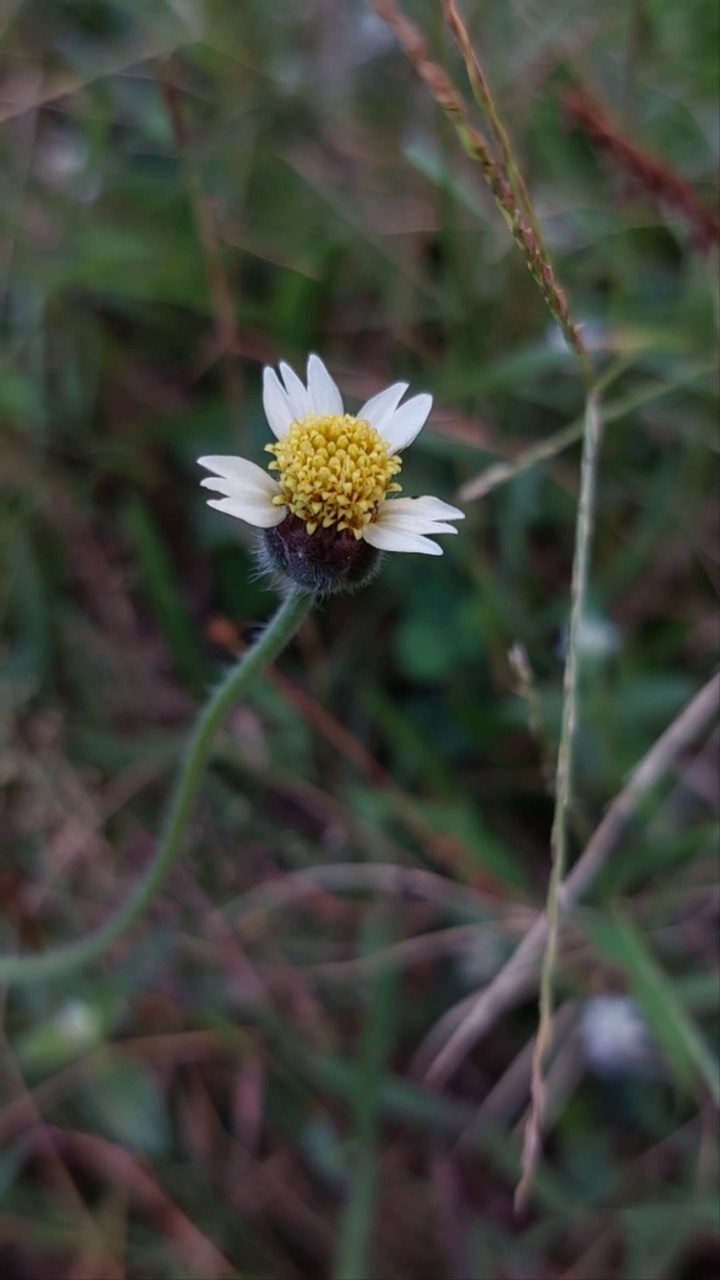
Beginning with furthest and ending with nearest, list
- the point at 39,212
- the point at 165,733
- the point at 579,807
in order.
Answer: the point at 39,212 < the point at 165,733 < the point at 579,807

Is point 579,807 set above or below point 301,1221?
above

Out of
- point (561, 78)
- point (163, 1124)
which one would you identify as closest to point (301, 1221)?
point (163, 1124)

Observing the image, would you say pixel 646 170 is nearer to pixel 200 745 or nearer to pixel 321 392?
pixel 321 392

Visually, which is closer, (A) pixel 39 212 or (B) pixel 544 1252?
(B) pixel 544 1252

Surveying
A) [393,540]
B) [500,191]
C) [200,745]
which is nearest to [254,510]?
[393,540]

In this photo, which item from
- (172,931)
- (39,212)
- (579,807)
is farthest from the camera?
(39,212)

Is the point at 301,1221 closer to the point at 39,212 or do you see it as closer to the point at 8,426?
the point at 8,426
